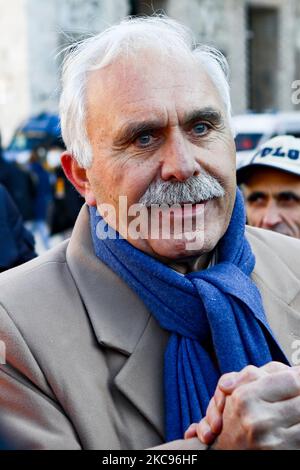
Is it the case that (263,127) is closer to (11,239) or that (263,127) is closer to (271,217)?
(11,239)

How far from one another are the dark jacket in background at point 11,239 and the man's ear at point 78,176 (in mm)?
1421

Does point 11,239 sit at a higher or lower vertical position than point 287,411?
lower

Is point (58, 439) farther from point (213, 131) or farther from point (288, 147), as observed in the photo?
point (288, 147)

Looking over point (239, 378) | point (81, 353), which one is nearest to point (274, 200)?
point (81, 353)

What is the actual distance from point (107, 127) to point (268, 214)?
Result: 1.48 meters

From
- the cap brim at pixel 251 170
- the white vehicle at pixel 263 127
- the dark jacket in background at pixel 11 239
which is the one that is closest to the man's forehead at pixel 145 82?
the cap brim at pixel 251 170

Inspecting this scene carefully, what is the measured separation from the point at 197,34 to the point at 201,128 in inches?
A: 387

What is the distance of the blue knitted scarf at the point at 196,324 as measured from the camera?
2037 millimetres

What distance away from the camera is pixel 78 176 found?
2.37 m

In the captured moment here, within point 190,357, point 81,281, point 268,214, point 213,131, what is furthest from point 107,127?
point 268,214

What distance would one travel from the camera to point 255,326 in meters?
2.12

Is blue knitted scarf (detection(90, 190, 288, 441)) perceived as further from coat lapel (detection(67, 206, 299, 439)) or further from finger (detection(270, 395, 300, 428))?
finger (detection(270, 395, 300, 428))

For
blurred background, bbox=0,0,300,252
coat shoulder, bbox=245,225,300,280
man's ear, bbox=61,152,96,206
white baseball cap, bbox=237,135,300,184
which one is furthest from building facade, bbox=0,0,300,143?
man's ear, bbox=61,152,96,206

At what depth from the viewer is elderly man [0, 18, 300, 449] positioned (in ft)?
6.61
